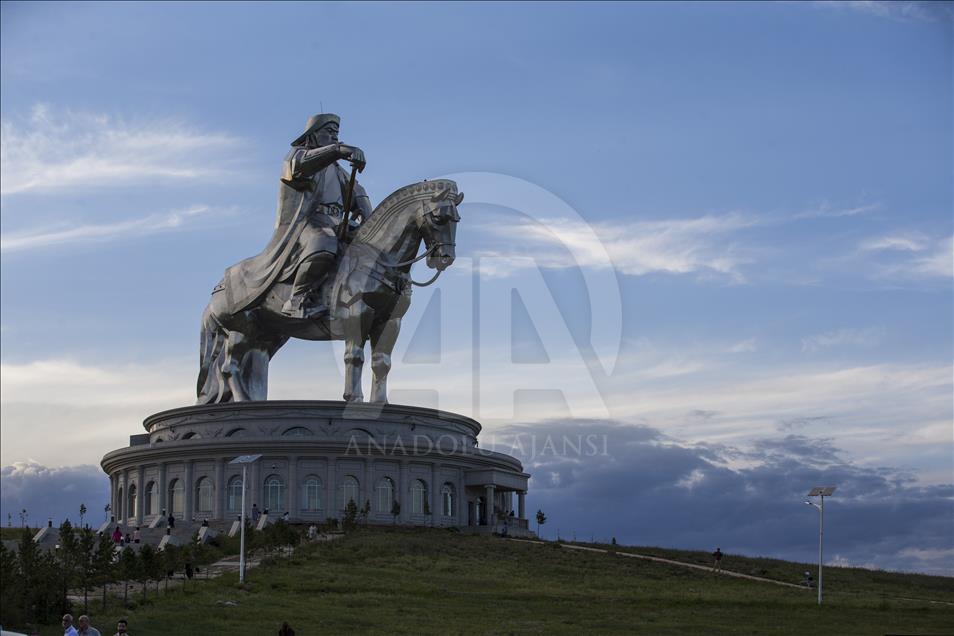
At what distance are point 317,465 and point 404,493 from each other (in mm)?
3501

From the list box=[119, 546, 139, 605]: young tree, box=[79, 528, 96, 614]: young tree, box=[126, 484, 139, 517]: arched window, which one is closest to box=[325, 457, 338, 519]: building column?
box=[126, 484, 139, 517]: arched window

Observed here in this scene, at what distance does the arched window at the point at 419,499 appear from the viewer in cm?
5834

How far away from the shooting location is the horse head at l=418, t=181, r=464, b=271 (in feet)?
170

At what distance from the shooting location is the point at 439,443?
59281 mm

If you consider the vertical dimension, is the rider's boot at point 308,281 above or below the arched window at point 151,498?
above

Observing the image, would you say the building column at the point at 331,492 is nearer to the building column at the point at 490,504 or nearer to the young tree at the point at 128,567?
the building column at the point at 490,504

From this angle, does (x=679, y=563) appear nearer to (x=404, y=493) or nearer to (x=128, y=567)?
(x=404, y=493)

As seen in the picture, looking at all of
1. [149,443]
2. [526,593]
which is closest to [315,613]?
[526,593]

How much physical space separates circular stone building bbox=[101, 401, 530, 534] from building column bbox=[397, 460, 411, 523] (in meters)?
0.04

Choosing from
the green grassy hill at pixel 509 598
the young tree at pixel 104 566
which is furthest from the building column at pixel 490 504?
the young tree at pixel 104 566

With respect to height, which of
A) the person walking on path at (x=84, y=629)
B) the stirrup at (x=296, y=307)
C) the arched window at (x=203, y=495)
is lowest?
the person walking on path at (x=84, y=629)

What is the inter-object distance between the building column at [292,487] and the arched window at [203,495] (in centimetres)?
332

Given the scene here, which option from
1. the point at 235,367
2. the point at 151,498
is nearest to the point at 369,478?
the point at 235,367

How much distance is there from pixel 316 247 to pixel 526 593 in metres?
19.4
